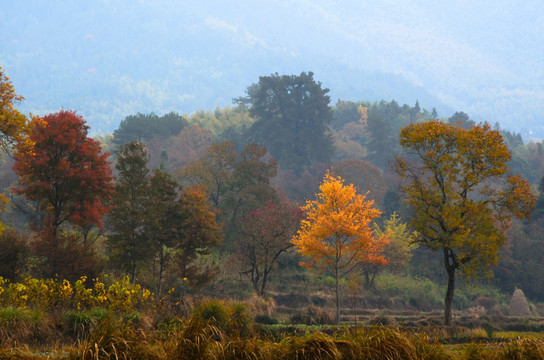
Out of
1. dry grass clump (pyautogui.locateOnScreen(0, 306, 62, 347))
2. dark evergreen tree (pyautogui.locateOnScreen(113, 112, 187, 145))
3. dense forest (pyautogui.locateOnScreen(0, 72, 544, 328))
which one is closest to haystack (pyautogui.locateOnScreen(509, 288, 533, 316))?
dense forest (pyautogui.locateOnScreen(0, 72, 544, 328))

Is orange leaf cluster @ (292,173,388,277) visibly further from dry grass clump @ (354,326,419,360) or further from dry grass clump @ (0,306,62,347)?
dry grass clump @ (354,326,419,360)

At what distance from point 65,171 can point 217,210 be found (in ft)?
40.4

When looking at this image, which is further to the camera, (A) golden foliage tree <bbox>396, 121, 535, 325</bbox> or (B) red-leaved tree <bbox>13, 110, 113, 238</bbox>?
(B) red-leaved tree <bbox>13, 110, 113, 238</bbox>

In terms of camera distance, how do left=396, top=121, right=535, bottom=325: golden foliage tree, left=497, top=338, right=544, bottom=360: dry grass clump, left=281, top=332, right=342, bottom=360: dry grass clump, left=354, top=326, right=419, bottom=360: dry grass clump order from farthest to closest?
left=396, top=121, right=535, bottom=325: golden foliage tree → left=497, top=338, right=544, bottom=360: dry grass clump → left=354, top=326, right=419, bottom=360: dry grass clump → left=281, top=332, right=342, bottom=360: dry grass clump

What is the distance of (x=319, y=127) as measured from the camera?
82438 mm

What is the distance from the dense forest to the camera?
25.4 metres

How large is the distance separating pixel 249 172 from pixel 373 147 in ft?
150

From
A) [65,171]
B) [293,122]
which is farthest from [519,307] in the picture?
[293,122]

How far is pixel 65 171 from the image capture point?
83.3 feet

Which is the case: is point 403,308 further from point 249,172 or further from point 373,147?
point 373,147

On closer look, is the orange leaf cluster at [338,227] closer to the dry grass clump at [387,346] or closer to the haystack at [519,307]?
the haystack at [519,307]

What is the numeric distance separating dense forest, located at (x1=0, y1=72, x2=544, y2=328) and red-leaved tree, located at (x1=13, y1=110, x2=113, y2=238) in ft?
0.23

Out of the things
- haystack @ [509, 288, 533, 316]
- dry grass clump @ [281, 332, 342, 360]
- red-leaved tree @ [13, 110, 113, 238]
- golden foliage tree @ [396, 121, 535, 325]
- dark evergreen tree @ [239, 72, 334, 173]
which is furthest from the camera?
dark evergreen tree @ [239, 72, 334, 173]

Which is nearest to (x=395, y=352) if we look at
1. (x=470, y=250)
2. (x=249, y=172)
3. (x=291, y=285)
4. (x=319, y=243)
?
(x=470, y=250)
